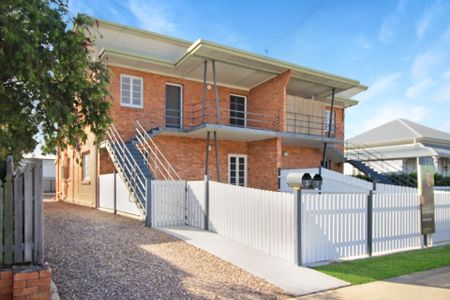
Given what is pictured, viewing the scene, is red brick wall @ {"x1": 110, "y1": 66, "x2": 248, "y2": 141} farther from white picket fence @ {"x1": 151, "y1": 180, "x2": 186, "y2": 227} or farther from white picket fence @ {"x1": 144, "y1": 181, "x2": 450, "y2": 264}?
white picket fence @ {"x1": 144, "y1": 181, "x2": 450, "y2": 264}

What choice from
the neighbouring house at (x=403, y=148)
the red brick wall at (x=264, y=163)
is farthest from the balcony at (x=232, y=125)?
the neighbouring house at (x=403, y=148)

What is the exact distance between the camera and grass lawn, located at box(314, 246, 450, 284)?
5727 millimetres

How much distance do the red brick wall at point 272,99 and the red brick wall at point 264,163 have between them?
3.21ft

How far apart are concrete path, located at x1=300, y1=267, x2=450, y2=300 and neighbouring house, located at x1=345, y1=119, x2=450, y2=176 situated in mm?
17845

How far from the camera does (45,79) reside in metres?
5.21

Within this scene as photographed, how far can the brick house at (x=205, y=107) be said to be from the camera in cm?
1461

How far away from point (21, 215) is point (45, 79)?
7.27 feet

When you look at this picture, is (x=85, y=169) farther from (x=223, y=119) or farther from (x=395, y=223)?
(x=395, y=223)

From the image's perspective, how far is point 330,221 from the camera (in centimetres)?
671

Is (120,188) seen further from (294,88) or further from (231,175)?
(294,88)

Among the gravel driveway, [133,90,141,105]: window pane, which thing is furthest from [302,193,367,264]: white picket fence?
[133,90,141,105]: window pane

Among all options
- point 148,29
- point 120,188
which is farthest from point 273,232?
point 148,29

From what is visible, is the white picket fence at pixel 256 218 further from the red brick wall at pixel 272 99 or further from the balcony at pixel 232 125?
the red brick wall at pixel 272 99

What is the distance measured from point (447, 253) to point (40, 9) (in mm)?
9350
